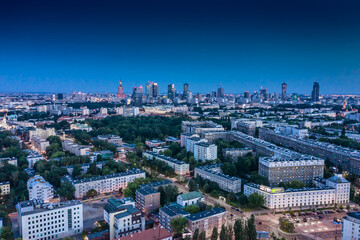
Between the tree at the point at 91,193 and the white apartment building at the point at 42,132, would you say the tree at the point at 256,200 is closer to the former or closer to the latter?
the tree at the point at 91,193

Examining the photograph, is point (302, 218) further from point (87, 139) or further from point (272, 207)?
point (87, 139)

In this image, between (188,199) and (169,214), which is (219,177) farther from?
(169,214)

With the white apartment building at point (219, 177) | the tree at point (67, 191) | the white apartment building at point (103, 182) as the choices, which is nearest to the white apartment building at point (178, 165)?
the white apartment building at point (219, 177)

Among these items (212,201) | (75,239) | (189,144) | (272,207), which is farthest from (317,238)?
(189,144)

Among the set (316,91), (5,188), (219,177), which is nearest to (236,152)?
(219,177)

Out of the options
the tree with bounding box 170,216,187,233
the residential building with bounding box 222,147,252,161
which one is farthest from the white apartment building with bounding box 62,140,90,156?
the tree with bounding box 170,216,187,233

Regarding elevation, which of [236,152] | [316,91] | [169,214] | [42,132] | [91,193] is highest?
[316,91]
